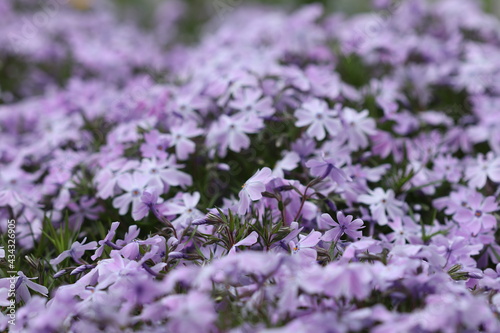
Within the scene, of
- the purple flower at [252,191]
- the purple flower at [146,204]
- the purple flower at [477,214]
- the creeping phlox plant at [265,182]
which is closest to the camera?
the creeping phlox plant at [265,182]

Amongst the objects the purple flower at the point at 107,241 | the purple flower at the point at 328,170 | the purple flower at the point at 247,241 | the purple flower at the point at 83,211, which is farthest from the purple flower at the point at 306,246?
the purple flower at the point at 83,211

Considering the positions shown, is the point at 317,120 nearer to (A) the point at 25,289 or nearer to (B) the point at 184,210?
(B) the point at 184,210

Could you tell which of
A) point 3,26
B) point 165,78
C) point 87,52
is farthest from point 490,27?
point 3,26

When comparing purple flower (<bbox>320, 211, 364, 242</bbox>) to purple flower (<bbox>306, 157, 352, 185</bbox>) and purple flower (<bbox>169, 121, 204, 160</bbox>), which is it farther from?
purple flower (<bbox>169, 121, 204, 160</bbox>)

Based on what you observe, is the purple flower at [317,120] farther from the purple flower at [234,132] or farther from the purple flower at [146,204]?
the purple flower at [146,204]

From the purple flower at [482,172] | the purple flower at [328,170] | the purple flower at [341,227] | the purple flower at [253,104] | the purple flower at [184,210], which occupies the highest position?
the purple flower at [253,104]

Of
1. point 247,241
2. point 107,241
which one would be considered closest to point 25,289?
point 107,241

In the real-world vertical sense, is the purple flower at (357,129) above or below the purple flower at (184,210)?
above

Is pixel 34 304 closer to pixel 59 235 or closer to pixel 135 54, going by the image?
pixel 59 235

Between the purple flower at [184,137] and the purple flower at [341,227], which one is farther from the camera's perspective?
the purple flower at [184,137]
